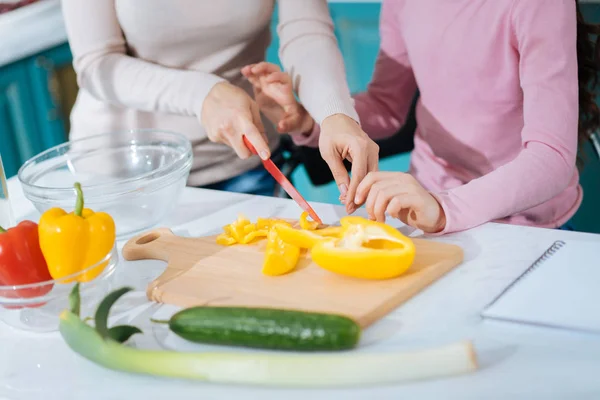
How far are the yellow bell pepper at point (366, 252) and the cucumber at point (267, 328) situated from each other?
12 centimetres

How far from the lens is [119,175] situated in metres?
1.33

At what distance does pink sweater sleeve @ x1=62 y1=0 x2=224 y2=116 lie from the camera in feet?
4.24

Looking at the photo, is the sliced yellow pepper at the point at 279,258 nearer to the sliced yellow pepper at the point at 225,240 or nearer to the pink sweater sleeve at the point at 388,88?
the sliced yellow pepper at the point at 225,240

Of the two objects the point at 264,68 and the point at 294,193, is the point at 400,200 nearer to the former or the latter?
the point at 294,193

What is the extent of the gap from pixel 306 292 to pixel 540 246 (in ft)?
1.04

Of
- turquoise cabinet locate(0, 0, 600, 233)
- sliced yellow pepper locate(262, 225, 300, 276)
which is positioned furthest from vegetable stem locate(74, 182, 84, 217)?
turquoise cabinet locate(0, 0, 600, 233)

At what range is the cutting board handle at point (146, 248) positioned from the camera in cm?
101

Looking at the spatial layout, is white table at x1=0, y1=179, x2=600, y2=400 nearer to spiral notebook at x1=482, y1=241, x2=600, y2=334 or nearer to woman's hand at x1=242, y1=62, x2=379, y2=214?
spiral notebook at x1=482, y1=241, x2=600, y2=334

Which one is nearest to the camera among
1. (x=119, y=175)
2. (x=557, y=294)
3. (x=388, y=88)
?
(x=557, y=294)

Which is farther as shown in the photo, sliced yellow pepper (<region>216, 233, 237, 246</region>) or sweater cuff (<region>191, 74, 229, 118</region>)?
sweater cuff (<region>191, 74, 229, 118</region>)

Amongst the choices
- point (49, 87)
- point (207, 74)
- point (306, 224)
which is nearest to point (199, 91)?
point (207, 74)

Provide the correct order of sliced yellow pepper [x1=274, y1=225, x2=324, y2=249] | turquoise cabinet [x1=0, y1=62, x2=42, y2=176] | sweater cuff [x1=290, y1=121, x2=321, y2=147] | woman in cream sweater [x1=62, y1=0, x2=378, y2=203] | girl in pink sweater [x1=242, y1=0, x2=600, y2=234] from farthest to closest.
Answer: turquoise cabinet [x1=0, y1=62, x2=42, y2=176], sweater cuff [x1=290, y1=121, x2=321, y2=147], woman in cream sweater [x1=62, y1=0, x2=378, y2=203], girl in pink sweater [x1=242, y1=0, x2=600, y2=234], sliced yellow pepper [x1=274, y1=225, x2=324, y2=249]

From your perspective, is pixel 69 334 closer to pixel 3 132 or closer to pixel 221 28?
pixel 221 28

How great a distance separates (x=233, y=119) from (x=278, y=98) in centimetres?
20
